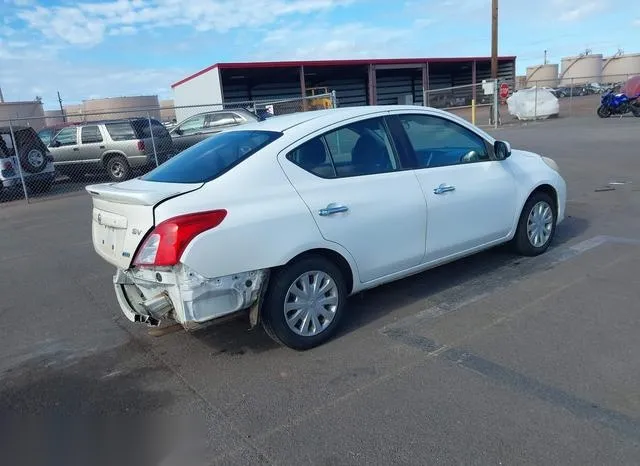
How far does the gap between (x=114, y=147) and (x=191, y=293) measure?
531 inches

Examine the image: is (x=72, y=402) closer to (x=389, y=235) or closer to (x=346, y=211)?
(x=346, y=211)

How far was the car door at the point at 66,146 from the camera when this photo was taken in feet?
52.4

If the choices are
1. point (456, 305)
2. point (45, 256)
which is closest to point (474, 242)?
point (456, 305)

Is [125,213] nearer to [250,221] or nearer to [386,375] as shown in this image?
[250,221]

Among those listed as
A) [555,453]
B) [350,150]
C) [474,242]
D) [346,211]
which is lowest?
[555,453]

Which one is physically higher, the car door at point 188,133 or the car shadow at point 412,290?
the car door at point 188,133

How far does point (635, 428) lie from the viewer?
2656mm

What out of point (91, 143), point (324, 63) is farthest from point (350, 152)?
point (324, 63)

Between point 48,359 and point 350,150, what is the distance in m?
2.87

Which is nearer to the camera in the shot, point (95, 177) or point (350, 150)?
point (350, 150)

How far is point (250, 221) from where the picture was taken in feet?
11.2

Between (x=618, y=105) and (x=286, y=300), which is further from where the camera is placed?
(x=618, y=105)

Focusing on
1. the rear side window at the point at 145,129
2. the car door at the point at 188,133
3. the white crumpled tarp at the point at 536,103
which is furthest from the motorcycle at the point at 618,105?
the rear side window at the point at 145,129

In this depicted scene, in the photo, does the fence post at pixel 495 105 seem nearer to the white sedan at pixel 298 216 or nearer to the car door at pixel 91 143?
the car door at pixel 91 143
